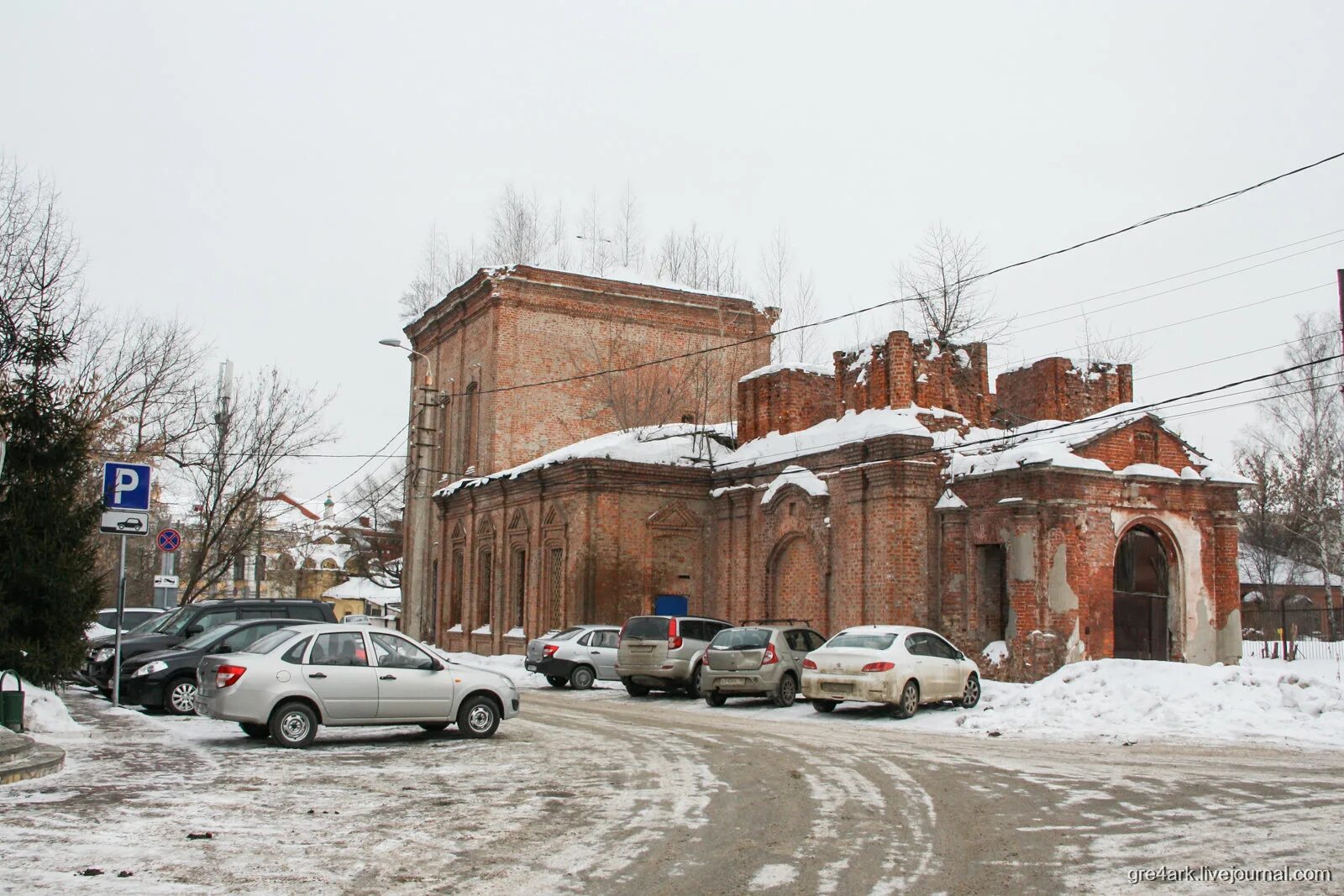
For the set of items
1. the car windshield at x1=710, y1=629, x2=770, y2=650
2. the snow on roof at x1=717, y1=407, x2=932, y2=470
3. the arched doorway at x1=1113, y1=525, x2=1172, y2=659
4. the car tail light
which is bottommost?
the car tail light

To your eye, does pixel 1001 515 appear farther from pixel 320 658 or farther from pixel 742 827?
pixel 742 827

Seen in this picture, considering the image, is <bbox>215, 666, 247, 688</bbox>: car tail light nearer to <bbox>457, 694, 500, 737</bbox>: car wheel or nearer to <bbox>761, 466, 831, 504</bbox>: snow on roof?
<bbox>457, 694, 500, 737</bbox>: car wheel

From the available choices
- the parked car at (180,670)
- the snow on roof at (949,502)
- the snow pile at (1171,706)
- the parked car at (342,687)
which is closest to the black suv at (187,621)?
the parked car at (180,670)

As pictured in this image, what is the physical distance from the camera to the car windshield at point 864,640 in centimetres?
1861

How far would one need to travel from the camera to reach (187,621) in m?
20.2

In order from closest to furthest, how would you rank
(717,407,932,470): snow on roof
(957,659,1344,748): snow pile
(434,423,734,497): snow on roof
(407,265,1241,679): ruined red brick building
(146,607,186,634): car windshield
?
(957,659,1344,748): snow pile < (146,607,186,634): car windshield < (407,265,1241,679): ruined red brick building < (717,407,932,470): snow on roof < (434,423,734,497): snow on roof

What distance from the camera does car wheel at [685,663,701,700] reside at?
75.9ft

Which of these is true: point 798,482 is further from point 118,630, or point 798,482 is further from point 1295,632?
point 1295,632

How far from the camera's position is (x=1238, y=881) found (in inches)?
277

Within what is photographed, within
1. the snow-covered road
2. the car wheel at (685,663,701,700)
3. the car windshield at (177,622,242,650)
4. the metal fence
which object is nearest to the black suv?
the car windshield at (177,622,242,650)

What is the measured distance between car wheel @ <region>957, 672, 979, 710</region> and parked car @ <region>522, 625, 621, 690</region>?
8519mm

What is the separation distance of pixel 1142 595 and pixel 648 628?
1024 cm

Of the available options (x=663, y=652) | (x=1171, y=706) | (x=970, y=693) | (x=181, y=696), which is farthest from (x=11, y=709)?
(x=1171, y=706)

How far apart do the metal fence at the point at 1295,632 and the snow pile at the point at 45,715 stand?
2951cm
